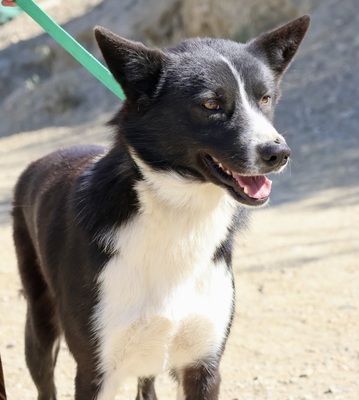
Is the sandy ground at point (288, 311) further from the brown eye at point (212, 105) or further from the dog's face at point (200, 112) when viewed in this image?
the brown eye at point (212, 105)

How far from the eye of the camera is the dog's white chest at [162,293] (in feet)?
11.9

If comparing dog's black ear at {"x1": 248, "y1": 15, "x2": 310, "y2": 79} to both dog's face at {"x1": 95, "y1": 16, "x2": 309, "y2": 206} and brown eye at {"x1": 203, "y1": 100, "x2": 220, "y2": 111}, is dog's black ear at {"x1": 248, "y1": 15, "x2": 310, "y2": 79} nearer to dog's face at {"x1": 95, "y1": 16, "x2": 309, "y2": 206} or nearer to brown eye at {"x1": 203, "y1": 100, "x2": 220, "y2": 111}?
dog's face at {"x1": 95, "y1": 16, "x2": 309, "y2": 206}

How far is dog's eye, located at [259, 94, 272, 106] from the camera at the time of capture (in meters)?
3.61

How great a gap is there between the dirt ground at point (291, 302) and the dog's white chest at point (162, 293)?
0.39 m

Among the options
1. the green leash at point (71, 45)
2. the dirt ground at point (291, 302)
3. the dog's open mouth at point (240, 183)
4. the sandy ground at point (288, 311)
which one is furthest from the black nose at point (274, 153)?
the sandy ground at point (288, 311)

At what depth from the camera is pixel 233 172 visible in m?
3.46

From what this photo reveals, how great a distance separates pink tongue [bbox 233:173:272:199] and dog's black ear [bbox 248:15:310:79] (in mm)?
557

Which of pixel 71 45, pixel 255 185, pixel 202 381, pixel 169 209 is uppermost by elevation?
pixel 71 45

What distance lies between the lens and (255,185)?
354cm

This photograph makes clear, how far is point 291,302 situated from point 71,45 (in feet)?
8.81

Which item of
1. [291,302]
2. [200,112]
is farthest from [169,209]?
[291,302]

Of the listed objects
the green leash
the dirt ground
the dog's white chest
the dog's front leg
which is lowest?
the dirt ground

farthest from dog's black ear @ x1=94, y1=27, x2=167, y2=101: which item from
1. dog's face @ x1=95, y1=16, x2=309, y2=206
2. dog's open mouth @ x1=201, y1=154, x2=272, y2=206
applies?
dog's open mouth @ x1=201, y1=154, x2=272, y2=206

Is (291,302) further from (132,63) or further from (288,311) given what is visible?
(132,63)
